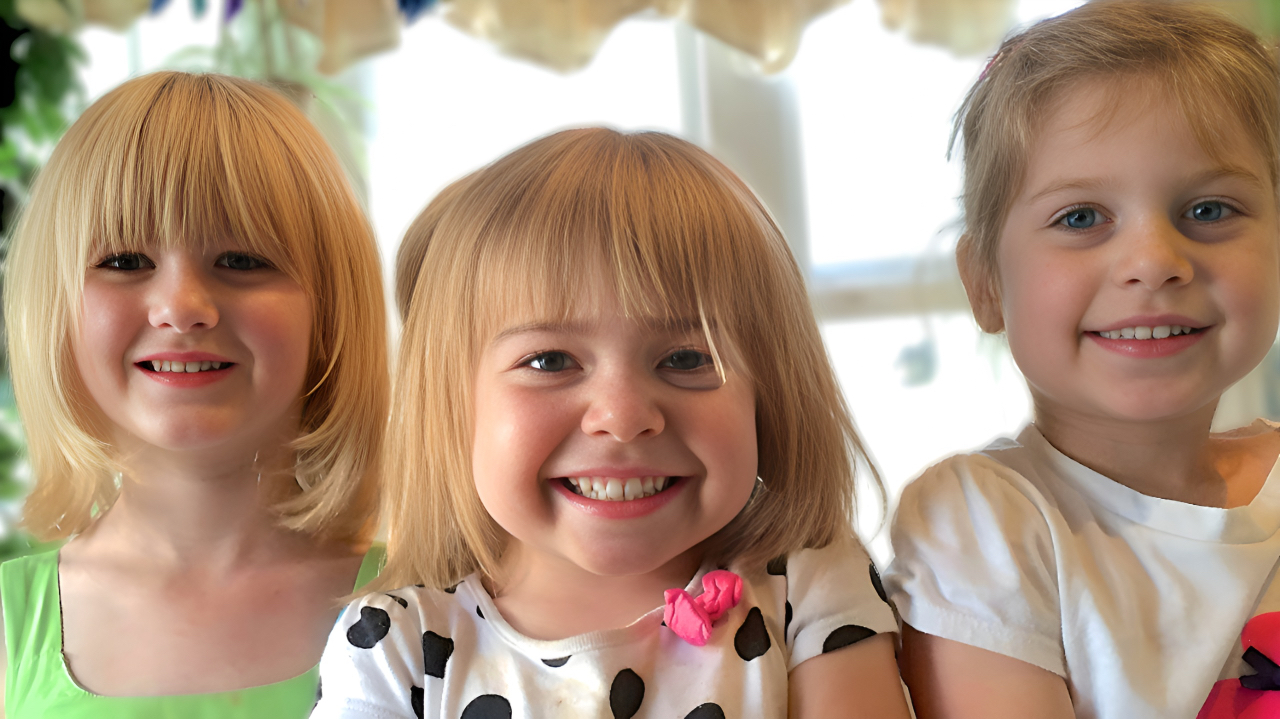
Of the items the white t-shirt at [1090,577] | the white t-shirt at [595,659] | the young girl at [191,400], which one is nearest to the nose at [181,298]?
the young girl at [191,400]

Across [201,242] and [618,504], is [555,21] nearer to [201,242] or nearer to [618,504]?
[201,242]

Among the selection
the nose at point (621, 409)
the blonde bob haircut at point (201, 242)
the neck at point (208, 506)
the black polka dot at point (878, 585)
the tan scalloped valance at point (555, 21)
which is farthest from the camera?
the tan scalloped valance at point (555, 21)

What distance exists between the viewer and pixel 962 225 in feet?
3.32

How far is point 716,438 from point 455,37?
1859 millimetres

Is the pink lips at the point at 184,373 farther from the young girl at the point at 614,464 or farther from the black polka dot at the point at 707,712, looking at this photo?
the black polka dot at the point at 707,712

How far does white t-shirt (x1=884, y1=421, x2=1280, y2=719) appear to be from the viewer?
82 cm

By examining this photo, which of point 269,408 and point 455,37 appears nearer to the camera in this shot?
point 269,408

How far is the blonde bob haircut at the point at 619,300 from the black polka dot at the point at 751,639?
0.22ft

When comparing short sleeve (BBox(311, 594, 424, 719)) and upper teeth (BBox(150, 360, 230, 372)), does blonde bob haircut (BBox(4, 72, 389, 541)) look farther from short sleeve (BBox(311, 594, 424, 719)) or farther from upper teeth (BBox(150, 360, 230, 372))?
short sleeve (BBox(311, 594, 424, 719))

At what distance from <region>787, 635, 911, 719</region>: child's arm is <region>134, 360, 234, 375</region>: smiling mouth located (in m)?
0.61

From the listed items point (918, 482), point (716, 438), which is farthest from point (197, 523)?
point (918, 482)

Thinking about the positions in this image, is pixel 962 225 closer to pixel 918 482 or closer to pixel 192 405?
pixel 918 482

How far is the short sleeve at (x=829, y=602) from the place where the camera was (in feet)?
2.69

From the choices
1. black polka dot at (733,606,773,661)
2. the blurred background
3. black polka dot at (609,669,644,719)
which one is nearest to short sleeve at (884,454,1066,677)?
black polka dot at (733,606,773,661)
